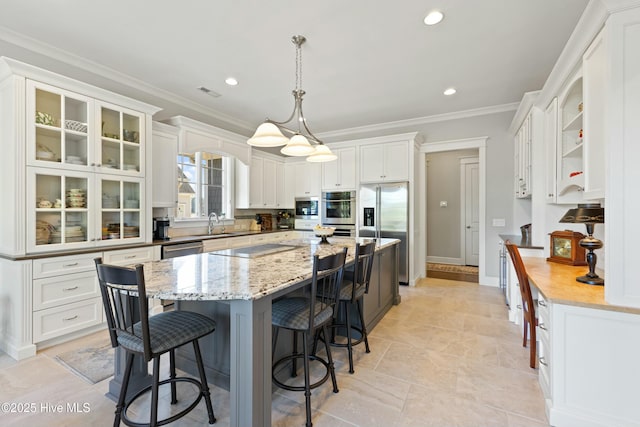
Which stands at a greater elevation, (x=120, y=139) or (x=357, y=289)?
(x=120, y=139)

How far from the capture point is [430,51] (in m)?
2.96

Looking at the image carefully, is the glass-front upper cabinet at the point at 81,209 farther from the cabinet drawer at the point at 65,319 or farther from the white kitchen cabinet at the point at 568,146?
the white kitchen cabinet at the point at 568,146

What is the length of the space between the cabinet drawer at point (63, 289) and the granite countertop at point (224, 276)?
137 centimetres

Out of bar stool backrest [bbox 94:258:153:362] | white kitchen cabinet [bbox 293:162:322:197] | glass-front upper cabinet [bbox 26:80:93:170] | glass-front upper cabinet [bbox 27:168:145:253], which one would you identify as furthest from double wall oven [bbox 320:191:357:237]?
bar stool backrest [bbox 94:258:153:362]

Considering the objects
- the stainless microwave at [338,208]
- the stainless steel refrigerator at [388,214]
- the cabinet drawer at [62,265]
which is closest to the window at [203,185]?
the cabinet drawer at [62,265]

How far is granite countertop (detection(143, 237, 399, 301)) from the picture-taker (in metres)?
1.37

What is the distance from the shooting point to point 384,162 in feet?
16.3

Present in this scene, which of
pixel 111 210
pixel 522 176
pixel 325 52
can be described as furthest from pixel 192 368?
pixel 522 176

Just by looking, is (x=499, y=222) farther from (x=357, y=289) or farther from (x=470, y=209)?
(x=357, y=289)

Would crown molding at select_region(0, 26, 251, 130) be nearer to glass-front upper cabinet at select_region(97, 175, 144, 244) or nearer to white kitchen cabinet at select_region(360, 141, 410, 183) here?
glass-front upper cabinet at select_region(97, 175, 144, 244)

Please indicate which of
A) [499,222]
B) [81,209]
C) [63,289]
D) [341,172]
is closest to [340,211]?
[341,172]

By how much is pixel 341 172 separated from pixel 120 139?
3404 mm

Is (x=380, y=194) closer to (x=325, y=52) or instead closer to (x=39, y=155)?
(x=325, y=52)

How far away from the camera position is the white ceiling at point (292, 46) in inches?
92.8
